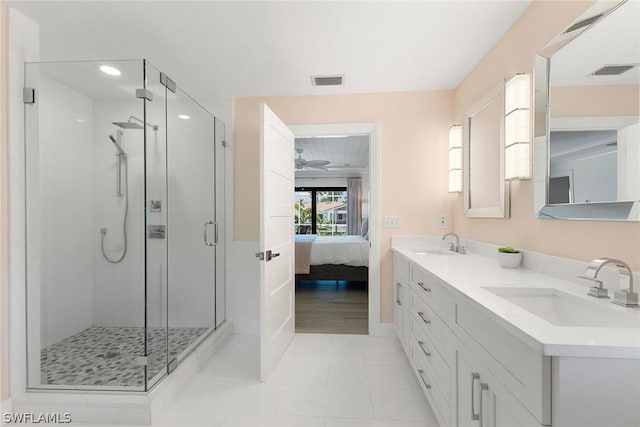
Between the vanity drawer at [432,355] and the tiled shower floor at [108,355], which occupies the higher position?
the vanity drawer at [432,355]

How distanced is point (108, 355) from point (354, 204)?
6.15 metres

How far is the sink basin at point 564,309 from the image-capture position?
91 cm

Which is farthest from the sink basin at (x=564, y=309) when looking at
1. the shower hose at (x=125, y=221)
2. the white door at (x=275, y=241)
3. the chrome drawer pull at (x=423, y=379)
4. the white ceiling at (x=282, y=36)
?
the shower hose at (x=125, y=221)

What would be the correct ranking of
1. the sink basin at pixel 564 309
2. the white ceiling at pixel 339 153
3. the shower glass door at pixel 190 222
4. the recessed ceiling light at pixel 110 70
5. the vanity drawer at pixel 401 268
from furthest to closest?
the white ceiling at pixel 339 153, the shower glass door at pixel 190 222, the vanity drawer at pixel 401 268, the recessed ceiling light at pixel 110 70, the sink basin at pixel 564 309

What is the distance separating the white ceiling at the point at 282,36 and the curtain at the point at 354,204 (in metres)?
5.06

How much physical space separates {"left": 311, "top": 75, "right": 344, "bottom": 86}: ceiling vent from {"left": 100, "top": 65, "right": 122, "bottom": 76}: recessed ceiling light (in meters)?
1.48

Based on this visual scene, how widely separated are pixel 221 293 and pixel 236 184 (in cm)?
113

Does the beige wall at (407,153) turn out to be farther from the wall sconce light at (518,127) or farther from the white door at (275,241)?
the wall sconce light at (518,127)

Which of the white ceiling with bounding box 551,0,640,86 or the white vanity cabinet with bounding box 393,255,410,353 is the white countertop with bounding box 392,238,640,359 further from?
the white ceiling with bounding box 551,0,640,86

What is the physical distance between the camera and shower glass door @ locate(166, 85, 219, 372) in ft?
8.18

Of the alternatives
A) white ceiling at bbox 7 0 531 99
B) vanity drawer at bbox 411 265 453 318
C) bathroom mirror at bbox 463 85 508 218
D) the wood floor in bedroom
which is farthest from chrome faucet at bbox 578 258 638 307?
the wood floor in bedroom

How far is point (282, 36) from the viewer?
6.33 ft

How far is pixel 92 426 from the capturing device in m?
1.62

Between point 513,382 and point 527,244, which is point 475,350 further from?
point 527,244
